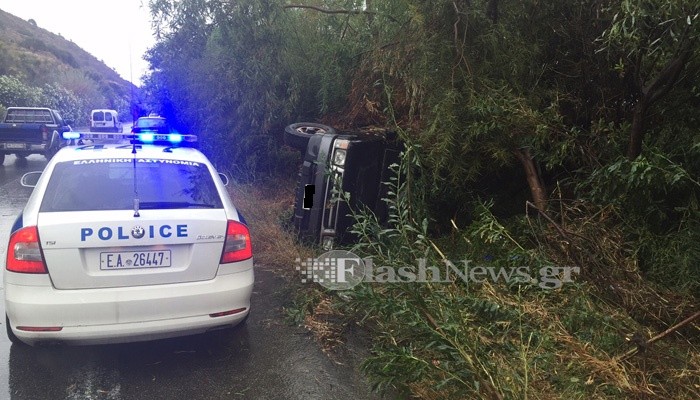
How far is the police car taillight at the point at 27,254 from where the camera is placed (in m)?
3.13

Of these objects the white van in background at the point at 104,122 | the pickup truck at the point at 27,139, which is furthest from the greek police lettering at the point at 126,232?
the white van in background at the point at 104,122

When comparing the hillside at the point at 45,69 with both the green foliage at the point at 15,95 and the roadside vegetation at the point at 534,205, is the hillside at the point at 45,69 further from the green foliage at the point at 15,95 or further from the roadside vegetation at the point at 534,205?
the roadside vegetation at the point at 534,205

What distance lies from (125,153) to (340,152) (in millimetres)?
2023

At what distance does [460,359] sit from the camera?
2510mm

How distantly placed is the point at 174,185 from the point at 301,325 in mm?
1506

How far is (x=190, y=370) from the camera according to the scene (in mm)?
3512

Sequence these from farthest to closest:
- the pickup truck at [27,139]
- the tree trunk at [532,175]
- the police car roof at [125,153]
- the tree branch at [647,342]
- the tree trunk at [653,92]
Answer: the pickup truck at [27,139] < the tree trunk at [532,175] < the police car roof at [125,153] < the tree trunk at [653,92] < the tree branch at [647,342]

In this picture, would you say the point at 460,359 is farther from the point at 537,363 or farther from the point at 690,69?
the point at 690,69

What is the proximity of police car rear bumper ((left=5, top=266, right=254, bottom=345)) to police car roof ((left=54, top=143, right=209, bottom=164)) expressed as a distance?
3.43 feet

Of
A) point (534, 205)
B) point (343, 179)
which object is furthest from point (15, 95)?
point (534, 205)

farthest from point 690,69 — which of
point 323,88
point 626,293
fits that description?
point 323,88

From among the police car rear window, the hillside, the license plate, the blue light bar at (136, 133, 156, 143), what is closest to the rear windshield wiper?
the police car rear window

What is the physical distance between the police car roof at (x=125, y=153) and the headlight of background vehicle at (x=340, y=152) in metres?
1.41

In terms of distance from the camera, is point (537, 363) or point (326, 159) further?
point (326, 159)
